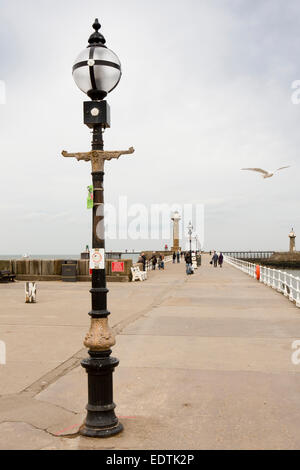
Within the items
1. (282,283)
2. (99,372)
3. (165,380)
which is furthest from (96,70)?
(282,283)

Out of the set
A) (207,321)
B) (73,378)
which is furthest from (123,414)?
(207,321)

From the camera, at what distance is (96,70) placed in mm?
5234

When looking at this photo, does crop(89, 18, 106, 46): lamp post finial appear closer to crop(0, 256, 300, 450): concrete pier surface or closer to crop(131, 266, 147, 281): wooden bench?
crop(0, 256, 300, 450): concrete pier surface

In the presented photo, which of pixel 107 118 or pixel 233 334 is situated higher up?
pixel 107 118

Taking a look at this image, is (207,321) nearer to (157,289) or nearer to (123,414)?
(123,414)

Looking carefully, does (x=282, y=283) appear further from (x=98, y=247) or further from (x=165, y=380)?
(x=98, y=247)

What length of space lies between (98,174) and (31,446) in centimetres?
286

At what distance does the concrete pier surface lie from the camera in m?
4.92

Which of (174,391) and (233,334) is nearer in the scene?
(174,391)

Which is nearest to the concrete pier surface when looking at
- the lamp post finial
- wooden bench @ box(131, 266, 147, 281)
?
the lamp post finial

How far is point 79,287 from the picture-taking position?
74.7 feet

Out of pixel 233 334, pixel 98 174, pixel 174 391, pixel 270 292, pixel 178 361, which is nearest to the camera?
pixel 98 174

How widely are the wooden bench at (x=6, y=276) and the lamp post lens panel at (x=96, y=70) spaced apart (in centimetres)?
2155

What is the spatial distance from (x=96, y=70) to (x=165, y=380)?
438 cm
